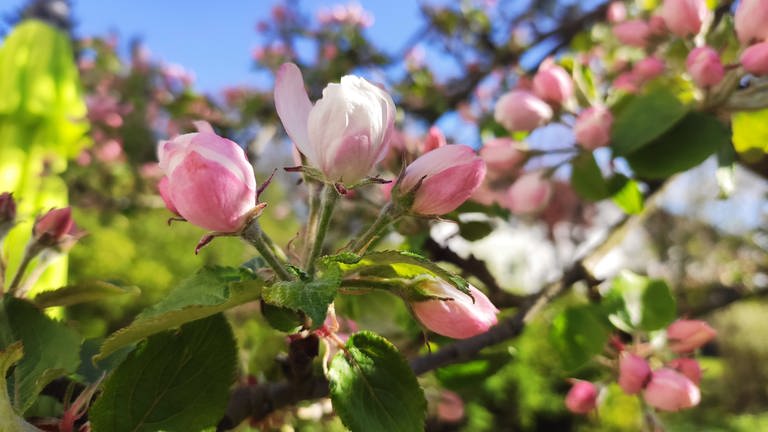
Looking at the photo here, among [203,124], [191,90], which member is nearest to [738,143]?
[203,124]

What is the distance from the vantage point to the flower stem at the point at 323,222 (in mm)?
332

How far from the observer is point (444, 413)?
840 mm

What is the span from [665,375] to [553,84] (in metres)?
0.35

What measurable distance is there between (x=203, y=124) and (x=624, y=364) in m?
0.51

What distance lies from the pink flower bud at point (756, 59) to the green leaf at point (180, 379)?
0.56 metres

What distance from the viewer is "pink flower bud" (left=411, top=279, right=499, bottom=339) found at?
12.8 inches

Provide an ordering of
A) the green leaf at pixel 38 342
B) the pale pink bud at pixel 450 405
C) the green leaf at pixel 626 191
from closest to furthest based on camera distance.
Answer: the green leaf at pixel 38 342 < the green leaf at pixel 626 191 < the pale pink bud at pixel 450 405

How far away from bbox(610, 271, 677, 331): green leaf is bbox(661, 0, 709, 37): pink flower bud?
31 cm

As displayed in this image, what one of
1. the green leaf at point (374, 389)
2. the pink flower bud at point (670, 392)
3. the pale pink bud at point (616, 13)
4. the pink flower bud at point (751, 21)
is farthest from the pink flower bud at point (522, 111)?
the pale pink bud at point (616, 13)

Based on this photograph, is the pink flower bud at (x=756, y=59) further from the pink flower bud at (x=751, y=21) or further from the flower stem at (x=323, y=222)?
the flower stem at (x=323, y=222)

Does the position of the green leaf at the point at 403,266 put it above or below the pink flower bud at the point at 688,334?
above

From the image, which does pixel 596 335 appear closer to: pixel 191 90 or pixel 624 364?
pixel 624 364

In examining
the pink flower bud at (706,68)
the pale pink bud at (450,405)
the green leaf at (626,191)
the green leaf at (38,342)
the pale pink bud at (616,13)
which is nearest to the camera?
the green leaf at (38,342)

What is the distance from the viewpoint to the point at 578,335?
0.62m
